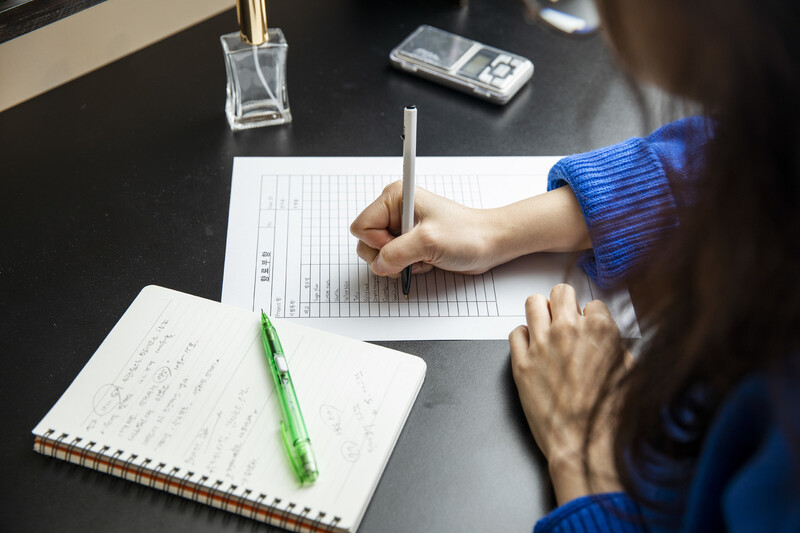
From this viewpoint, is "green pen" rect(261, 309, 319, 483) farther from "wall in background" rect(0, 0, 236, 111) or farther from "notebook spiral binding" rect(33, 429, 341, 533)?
"wall in background" rect(0, 0, 236, 111)

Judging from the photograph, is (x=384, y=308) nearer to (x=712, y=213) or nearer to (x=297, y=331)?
(x=297, y=331)

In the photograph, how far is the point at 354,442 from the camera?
54cm

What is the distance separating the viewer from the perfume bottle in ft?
2.67

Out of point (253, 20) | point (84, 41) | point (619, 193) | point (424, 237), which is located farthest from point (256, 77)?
point (619, 193)

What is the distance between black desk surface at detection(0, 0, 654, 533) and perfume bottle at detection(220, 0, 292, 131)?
22mm

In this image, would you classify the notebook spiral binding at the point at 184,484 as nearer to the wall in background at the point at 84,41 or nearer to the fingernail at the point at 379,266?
the fingernail at the point at 379,266

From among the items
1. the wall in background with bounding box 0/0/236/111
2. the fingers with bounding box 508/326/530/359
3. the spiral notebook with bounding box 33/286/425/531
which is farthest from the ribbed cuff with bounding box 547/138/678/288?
the wall in background with bounding box 0/0/236/111

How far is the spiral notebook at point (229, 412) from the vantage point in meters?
0.51

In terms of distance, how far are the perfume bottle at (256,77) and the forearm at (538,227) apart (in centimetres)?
30

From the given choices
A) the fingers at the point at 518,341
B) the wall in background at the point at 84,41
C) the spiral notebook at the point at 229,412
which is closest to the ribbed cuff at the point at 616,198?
the fingers at the point at 518,341

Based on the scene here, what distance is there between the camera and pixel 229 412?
547 mm

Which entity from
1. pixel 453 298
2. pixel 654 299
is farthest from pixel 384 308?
pixel 654 299

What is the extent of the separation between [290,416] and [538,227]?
0.31 metres

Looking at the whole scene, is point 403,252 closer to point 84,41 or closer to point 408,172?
point 408,172
